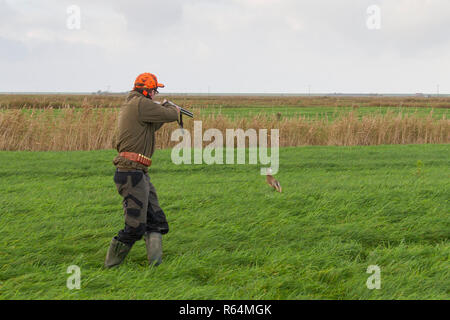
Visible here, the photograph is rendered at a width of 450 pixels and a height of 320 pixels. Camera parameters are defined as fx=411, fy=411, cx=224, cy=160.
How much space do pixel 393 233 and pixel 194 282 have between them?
2.96 metres

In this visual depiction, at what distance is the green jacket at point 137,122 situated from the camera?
4137mm

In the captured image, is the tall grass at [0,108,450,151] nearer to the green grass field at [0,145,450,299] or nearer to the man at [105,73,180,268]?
the green grass field at [0,145,450,299]

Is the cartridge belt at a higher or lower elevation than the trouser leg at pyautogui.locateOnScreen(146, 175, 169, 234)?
higher

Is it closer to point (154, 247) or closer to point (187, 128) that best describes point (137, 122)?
point (154, 247)

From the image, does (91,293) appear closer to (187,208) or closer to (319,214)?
(187,208)

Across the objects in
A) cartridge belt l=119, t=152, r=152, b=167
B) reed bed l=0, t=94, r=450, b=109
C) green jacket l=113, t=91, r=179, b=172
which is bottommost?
cartridge belt l=119, t=152, r=152, b=167

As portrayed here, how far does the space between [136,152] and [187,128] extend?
10664mm

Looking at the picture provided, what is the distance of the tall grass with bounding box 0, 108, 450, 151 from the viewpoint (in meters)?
13.9

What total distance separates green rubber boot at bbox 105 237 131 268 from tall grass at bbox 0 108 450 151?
994cm

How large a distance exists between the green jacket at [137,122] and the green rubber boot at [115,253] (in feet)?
2.69

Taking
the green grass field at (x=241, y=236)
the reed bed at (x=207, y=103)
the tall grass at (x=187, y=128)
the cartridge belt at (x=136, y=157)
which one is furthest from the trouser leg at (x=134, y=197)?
the reed bed at (x=207, y=103)

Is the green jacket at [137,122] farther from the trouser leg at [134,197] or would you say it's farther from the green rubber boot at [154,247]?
the green rubber boot at [154,247]
